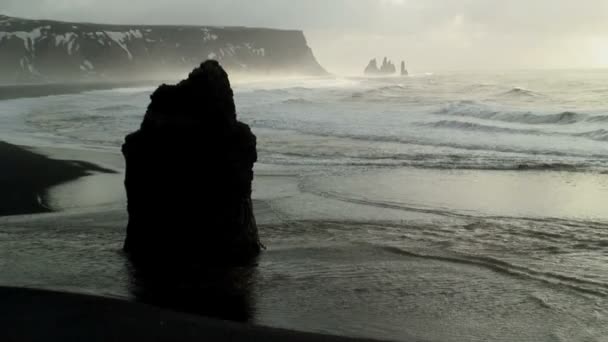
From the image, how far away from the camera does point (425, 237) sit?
8.52 meters

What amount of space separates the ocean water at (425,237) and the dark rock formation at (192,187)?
1.85 feet

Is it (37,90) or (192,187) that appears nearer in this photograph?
(192,187)

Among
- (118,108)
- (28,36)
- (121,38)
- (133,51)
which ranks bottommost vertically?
(118,108)

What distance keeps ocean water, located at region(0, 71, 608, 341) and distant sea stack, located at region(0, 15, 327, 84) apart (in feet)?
339

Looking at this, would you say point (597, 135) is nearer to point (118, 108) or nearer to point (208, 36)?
point (118, 108)

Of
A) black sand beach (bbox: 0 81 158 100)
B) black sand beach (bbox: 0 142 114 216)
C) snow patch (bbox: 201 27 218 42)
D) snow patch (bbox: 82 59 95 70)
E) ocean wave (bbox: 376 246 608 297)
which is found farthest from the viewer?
snow patch (bbox: 201 27 218 42)

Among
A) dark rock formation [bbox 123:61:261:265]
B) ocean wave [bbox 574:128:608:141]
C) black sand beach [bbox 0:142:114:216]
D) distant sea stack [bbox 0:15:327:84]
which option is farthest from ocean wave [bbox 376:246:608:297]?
distant sea stack [bbox 0:15:327:84]

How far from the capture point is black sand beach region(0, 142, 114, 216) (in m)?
10.9

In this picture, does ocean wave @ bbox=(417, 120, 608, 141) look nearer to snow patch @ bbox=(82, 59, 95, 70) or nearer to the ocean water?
the ocean water

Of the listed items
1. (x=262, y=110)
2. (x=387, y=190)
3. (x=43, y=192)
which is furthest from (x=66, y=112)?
(x=387, y=190)

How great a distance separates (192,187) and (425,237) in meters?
3.41

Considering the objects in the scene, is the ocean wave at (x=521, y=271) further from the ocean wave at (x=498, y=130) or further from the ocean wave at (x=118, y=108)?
the ocean wave at (x=118, y=108)

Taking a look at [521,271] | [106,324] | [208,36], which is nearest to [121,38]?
[208,36]

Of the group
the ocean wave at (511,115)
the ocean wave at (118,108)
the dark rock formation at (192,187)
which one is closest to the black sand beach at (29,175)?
the dark rock formation at (192,187)
